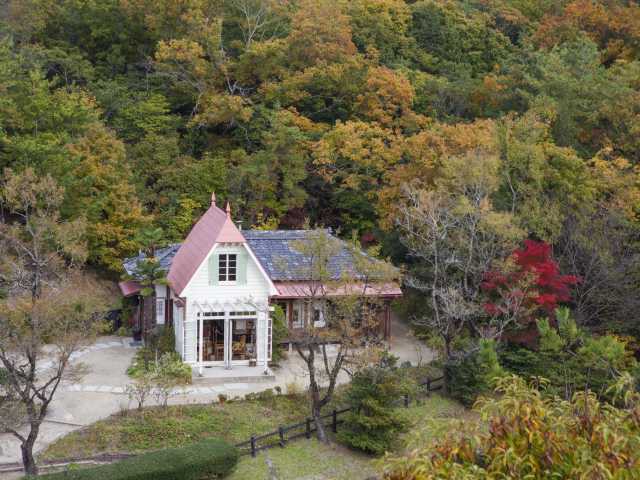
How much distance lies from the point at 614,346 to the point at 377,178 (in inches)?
568

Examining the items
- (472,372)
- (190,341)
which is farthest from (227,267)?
(472,372)

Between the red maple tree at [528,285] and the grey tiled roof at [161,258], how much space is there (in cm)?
1151

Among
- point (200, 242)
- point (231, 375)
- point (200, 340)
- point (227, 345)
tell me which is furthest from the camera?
point (200, 242)

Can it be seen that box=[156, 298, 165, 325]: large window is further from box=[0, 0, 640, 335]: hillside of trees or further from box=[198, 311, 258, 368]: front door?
box=[198, 311, 258, 368]: front door

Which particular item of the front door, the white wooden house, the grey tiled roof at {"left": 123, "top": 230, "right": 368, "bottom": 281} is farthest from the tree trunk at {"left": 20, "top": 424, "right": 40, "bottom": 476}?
the grey tiled roof at {"left": 123, "top": 230, "right": 368, "bottom": 281}

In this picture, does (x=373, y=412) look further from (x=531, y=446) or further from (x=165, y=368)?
(x=531, y=446)

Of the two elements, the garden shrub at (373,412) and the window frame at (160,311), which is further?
the window frame at (160,311)

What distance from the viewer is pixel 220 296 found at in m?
27.3

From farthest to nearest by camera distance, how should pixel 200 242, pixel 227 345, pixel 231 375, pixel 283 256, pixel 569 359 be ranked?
pixel 283 256, pixel 200 242, pixel 227 345, pixel 569 359, pixel 231 375

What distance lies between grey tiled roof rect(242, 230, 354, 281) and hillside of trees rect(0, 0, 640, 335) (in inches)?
100

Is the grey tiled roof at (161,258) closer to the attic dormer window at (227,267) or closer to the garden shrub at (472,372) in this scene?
the attic dormer window at (227,267)

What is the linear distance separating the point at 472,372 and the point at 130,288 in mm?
12512

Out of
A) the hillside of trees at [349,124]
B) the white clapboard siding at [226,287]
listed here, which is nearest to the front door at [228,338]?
the white clapboard siding at [226,287]

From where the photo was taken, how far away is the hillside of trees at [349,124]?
30.5 meters
